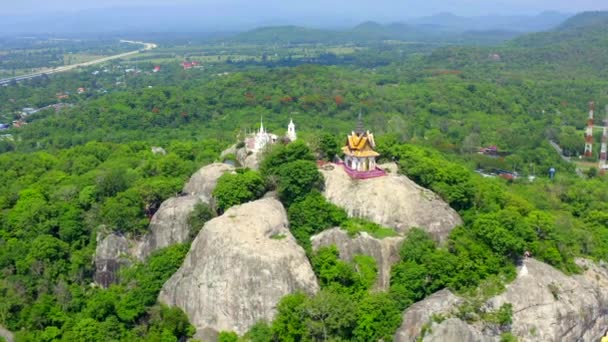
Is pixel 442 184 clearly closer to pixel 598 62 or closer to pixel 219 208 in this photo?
pixel 219 208

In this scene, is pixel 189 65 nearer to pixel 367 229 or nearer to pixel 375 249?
pixel 367 229

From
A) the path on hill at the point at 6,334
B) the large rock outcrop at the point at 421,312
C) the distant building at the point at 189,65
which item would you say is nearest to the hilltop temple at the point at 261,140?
the large rock outcrop at the point at 421,312

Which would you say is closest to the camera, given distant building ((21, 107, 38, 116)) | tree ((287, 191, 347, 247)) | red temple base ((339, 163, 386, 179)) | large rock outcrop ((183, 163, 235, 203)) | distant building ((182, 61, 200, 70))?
tree ((287, 191, 347, 247))

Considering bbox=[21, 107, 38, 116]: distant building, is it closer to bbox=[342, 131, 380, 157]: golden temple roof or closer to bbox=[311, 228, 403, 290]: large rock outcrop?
bbox=[342, 131, 380, 157]: golden temple roof

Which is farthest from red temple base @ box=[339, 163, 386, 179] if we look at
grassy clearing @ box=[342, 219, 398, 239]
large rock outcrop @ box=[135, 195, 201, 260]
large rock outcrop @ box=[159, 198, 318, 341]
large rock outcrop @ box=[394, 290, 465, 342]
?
large rock outcrop @ box=[135, 195, 201, 260]

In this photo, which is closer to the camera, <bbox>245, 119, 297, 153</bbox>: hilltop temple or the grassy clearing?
the grassy clearing

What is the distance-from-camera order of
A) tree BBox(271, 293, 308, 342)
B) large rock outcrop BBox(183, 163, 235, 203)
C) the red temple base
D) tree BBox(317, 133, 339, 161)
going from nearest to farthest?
tree BBox(271, 293, 308, 342) < the red temple base < large rock outcrop BBox(183, 163, 235, 203) < tree BBox(317, 133, 339, 161)
